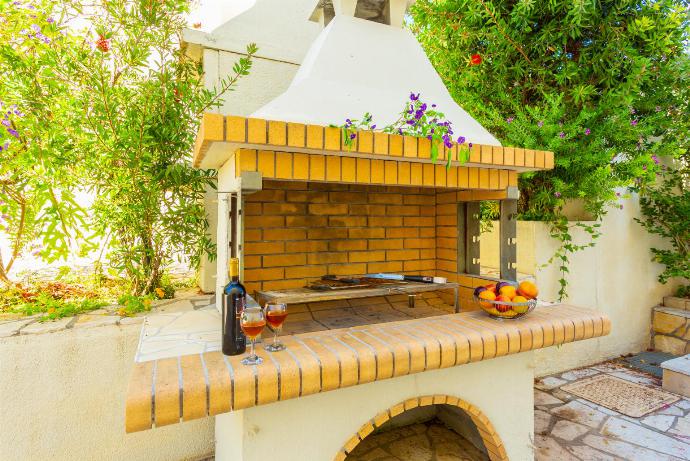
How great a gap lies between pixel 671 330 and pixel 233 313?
4.94m

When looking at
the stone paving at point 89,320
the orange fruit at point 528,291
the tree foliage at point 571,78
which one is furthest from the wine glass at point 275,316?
the tree foliage at point 571,78

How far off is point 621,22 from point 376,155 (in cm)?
323

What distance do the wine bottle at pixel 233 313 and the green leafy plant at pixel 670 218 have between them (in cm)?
472

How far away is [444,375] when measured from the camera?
79.7 inches

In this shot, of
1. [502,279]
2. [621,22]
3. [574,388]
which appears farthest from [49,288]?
[621,22]

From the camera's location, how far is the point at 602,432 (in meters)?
2.68

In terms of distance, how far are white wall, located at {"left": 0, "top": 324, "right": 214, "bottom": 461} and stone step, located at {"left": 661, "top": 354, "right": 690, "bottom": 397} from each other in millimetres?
4072

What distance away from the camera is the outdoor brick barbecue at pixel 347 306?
155 cm

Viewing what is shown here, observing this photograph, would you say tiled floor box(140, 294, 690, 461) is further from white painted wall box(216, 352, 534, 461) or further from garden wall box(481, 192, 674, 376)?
garden wall box(481, 192, 674, 376)

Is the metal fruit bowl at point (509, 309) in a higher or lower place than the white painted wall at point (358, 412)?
higher

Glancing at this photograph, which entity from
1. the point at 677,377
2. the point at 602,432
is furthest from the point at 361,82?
the point at 677,377

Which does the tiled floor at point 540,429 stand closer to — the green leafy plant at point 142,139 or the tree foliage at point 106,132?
the green leafy plant at point 142,139

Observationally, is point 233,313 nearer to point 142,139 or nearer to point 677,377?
point 142,139

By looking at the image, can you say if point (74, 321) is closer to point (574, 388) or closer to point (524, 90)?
point (574, 388)
